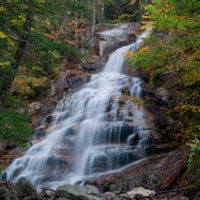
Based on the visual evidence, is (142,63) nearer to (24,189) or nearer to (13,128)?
(13,128)

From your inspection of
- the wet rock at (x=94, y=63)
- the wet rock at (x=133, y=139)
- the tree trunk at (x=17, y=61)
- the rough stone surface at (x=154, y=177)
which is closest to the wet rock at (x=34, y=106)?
the wet rock at (x=94, y=63)

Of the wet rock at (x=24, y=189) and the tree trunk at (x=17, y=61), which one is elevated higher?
the tree trunk at (x=17, y=61)

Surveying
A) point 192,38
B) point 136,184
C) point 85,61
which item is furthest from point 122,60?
point 136,184

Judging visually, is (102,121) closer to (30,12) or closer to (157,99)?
(157,99)

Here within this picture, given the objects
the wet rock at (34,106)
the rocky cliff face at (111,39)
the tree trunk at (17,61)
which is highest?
the rocky cliff face at (111,39)

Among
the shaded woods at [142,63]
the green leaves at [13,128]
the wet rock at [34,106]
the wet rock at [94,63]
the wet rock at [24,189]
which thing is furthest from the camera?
the wet rock at [94,63]

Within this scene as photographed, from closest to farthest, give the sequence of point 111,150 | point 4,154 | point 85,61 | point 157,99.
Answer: point 111,150 → point 4,154 → point 157,99 → point 85,61

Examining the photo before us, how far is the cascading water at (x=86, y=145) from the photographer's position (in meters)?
8.47

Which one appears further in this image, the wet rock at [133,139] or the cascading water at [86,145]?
the wet rock at [133,139]

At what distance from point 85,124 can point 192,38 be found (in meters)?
7.08

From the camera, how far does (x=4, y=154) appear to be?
32.0 feet

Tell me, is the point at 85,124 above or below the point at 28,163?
above

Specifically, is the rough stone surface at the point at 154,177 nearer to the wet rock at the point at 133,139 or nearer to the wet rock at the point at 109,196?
the wet rock at the point at 109,196

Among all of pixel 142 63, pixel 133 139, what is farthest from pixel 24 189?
pixel 133 139
